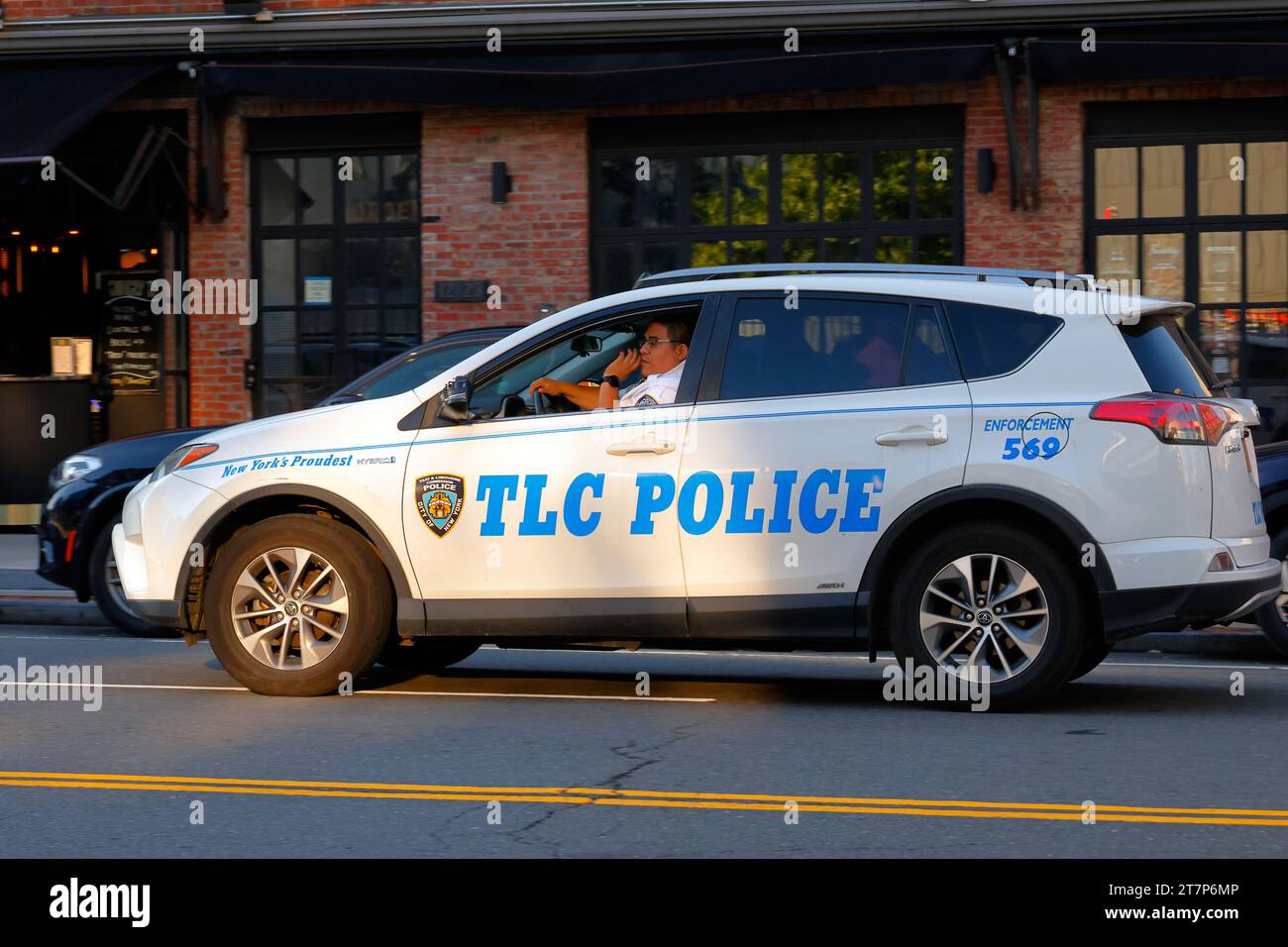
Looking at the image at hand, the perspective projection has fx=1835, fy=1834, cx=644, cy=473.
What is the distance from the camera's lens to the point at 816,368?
7.77 meters

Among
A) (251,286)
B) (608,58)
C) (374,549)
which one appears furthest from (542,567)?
(251,286)

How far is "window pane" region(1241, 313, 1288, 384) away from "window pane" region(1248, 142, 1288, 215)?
34.8 inches

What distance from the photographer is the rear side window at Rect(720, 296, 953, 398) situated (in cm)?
771

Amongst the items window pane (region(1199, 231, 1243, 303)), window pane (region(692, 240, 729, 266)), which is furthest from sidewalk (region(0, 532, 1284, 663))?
window pane (region(692, 240, 729, 266))

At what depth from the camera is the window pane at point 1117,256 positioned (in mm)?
15875

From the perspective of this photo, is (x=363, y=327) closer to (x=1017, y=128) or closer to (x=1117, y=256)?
(x=1017, y=128)

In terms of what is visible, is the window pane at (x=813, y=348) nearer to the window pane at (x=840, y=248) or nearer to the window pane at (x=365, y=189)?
the window pane at (x=840, y=248)

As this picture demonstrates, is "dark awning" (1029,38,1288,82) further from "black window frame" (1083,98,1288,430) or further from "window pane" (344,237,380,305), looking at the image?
"window pane" (344,237,380,305)

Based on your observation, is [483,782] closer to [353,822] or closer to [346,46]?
[353,822]

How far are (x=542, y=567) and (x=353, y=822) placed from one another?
2218 mm

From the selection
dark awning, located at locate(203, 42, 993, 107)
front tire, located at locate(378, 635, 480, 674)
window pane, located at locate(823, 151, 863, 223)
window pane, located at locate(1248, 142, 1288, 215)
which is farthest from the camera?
window pane, located at locate(823, 151, 863, 223)

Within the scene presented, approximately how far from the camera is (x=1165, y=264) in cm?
1584

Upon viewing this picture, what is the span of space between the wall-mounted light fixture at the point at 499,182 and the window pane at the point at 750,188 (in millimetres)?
2050

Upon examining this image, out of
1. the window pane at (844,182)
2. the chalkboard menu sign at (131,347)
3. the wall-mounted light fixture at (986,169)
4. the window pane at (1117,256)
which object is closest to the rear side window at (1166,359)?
the wall-mounted light fixture at (986,169)
